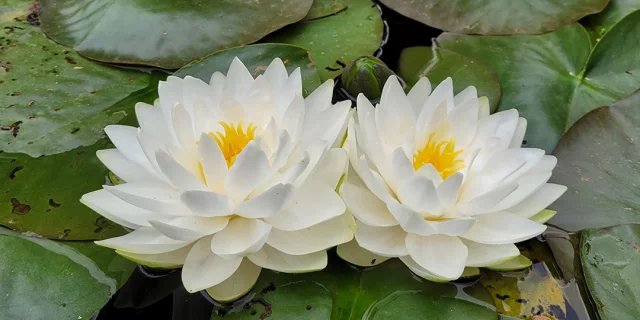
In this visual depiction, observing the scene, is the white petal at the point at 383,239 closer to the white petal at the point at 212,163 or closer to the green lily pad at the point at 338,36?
the white petal at the point at 212,163

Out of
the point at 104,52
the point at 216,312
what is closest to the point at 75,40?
the point at 104,52

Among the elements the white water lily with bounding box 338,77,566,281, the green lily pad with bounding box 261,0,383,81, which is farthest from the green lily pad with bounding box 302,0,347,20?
the white water lily with bounding box 338,77,566,281

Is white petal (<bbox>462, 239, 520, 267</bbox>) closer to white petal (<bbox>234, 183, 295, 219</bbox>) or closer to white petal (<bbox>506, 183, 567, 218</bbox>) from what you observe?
white petal (<bbox>506, 183, 567, 218</bbox>)

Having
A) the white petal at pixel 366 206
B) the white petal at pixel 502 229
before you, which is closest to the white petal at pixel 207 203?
the white petal at pixel 366 206

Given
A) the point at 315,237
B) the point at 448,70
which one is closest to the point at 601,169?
the point at 448,70

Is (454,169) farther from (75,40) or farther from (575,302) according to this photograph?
(75,40)

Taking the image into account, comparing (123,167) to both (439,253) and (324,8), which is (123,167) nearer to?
(439,253)
